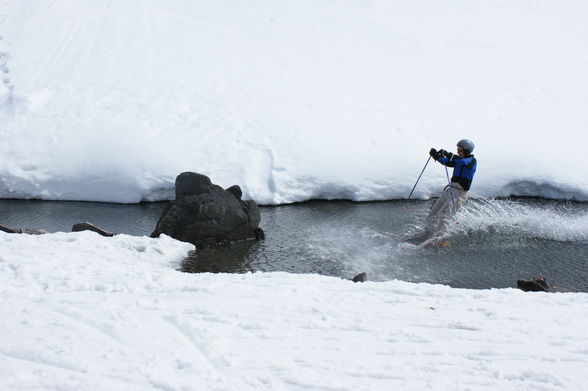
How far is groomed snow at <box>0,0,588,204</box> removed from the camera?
1667cm

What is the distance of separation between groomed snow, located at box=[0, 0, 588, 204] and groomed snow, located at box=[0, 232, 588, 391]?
7.39 metres

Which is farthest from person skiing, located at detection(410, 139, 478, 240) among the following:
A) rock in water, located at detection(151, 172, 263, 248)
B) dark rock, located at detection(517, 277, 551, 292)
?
rock in water, located at detection(151, 172, 263, 248)

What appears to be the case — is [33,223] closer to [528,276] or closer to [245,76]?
[245,76]

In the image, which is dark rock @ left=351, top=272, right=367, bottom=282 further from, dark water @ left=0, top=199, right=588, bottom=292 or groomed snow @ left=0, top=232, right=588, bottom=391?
groomed snow @ left=0, top=232, right=588, bottom=391

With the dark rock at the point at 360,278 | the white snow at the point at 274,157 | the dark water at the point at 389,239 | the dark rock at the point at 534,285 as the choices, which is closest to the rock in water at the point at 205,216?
the dark water at the point at 389,239

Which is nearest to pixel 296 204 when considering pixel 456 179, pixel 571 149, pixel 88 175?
pixel 456 179

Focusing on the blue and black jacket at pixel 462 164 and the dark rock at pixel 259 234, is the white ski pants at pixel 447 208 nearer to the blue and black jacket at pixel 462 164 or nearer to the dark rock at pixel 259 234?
the blue and black jacket at pixel 462 164

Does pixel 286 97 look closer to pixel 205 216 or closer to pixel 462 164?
pixel 205 216

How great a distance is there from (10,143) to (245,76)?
25.7 feet

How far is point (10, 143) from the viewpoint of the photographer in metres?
17.4

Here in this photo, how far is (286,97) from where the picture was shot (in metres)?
20.0

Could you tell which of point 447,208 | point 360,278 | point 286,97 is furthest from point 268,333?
point 286,97

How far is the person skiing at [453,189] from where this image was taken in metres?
12.9

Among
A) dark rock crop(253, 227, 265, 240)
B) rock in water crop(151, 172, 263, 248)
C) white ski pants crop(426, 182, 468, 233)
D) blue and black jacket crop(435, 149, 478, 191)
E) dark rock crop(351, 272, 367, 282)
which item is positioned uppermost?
blue and black jacket crop(435, 149, 478, 191)
